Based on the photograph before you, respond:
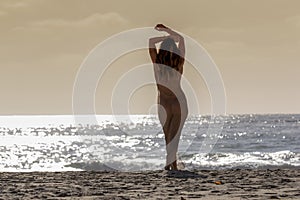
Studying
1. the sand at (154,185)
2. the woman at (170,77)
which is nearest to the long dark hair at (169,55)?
the woman at (170,77)

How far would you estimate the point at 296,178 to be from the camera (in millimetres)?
11477

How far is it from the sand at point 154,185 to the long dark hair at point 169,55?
227 cm

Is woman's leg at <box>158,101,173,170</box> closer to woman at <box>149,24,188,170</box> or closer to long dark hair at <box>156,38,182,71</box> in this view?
woman at <box>149,24,188,170</box>

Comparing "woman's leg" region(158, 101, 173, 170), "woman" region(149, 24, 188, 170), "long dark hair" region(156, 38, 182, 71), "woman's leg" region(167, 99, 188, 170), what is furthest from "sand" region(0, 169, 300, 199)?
"long dark hair" region(156, 38, 182, 71)

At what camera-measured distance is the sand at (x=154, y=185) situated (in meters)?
9.62

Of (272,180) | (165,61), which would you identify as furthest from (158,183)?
(165,61)

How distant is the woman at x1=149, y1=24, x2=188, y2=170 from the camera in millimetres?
12969

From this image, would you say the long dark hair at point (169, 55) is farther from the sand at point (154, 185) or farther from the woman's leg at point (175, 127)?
the sand at point (154, 185)

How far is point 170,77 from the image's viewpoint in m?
13.0

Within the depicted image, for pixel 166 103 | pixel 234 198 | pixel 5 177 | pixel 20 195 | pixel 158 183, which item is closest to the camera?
pixel 234 198

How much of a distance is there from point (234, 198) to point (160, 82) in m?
4.45

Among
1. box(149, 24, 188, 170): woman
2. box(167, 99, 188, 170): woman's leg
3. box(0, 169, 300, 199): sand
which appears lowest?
box(0, 169, 300, 199): sand

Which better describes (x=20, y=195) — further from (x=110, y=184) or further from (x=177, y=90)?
(x=177, y=90)

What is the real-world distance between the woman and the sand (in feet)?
4.18
